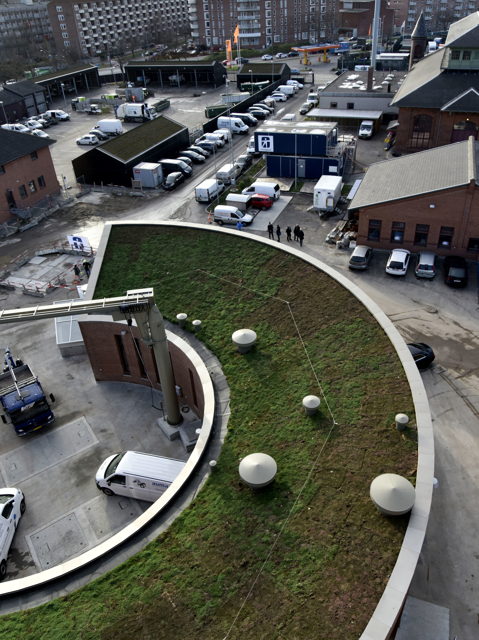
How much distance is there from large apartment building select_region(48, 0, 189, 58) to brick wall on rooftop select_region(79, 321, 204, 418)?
14308 centimetres

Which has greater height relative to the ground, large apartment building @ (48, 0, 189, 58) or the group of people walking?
large apartment building @ (48, 0, 189, 58)

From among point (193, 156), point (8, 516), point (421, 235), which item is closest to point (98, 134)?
point (193, 156)

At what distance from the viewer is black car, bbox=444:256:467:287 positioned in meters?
34.1

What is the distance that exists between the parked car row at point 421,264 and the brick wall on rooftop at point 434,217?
112cm

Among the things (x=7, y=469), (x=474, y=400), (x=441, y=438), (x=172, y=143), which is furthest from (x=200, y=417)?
(x=172, y=143)

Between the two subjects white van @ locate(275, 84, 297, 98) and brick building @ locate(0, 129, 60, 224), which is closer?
brick building @ locate(0, 129, 60, 224)

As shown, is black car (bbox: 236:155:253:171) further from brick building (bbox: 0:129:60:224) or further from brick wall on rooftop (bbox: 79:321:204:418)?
brick wall on rooftop (bbox: 79:321:204:418)

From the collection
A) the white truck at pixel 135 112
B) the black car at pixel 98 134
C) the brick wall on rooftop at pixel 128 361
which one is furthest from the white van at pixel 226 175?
the white truck at pixel 135 112

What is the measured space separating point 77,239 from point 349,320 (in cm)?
2782

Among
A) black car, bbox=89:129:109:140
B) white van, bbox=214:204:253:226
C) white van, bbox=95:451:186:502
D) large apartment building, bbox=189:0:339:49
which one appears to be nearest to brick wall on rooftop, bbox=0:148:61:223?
white van, bbox=214:204:253:226

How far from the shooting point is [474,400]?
2550 centimetres

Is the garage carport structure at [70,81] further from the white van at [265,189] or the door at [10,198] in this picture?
the white van at [265,189]

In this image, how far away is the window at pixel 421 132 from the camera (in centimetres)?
5494

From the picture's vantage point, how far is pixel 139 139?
5784 centimetres
